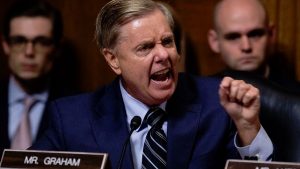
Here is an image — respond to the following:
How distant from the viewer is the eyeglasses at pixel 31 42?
2.61 metres

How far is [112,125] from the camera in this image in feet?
5.41

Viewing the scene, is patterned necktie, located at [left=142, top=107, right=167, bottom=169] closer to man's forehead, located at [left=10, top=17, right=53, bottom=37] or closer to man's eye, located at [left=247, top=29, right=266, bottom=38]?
man's eye, located at [left=247, top=29, right=266, bottom=38]

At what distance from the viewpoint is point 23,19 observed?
104 inches

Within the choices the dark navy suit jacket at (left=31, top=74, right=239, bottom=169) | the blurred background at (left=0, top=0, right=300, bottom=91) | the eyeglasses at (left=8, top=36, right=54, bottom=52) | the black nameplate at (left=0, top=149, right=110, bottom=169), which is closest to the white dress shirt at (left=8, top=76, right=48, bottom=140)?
the eyeglasses at (left=8, top=36, right=54, bottom=52)

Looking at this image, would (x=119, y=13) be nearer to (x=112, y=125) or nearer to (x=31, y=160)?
(x=112, y=125)

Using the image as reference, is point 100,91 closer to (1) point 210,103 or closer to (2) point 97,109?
(2) point 97,109

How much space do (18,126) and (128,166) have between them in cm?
110

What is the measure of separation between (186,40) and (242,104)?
46.9 inches

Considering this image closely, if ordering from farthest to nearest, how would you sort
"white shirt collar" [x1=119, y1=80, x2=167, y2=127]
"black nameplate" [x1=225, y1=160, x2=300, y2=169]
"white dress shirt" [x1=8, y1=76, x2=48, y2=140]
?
"white dress shirt" [x1=8, y1=76, x2=48, y2=140]
"white shirt collar" [x1=119, y1=80, x2=167, y2=127]
"black nameplate" [x1=225, y1=160, x2=300, y2=169]

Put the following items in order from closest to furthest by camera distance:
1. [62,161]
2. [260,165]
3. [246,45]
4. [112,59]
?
[260,165] < [62,161] < [112,59] < [246,45]

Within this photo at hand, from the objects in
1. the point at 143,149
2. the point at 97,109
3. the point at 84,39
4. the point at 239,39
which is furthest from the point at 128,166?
the point at 84,39

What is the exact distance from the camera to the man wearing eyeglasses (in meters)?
2.59

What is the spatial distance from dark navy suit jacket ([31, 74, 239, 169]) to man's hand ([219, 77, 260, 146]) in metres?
0.10

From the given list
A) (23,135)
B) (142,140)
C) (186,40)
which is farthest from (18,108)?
(142,140)
